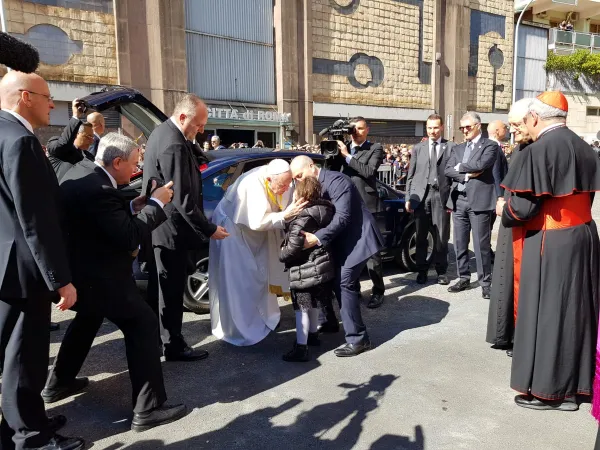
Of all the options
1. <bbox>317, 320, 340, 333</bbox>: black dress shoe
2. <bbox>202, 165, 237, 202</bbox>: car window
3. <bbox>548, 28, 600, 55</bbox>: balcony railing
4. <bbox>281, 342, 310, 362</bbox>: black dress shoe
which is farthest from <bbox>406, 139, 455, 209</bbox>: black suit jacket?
<bbox>548, 28, 600, 55</bbox>: balcony railing

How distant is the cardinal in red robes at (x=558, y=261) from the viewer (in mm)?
3127

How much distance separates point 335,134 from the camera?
555cm

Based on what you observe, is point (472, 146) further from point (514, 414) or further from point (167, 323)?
point (167, 323)

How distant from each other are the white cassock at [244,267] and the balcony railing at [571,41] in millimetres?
33979

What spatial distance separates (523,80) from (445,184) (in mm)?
28846

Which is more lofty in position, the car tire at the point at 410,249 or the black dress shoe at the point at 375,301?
the car tire at the point at 410,249

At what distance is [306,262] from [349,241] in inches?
16.8

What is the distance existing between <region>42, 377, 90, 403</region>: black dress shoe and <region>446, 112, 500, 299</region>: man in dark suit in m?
4.13

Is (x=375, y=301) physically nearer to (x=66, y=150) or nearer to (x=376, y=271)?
(x=376, y=271)

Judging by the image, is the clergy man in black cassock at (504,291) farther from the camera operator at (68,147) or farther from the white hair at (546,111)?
the camera operator at (68,147)

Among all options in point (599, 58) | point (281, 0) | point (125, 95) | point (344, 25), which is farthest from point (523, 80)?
point (125, 95)

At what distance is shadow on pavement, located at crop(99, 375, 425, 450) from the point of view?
286 centimetres

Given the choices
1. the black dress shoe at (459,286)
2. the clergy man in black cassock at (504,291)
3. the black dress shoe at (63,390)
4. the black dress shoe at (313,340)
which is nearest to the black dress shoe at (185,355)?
the black dress shoe at (63,390)

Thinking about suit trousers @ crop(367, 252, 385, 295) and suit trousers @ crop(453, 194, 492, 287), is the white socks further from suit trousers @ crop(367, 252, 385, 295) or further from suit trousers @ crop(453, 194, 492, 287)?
suit trousers @ crop(453, 194, 492, 287)
